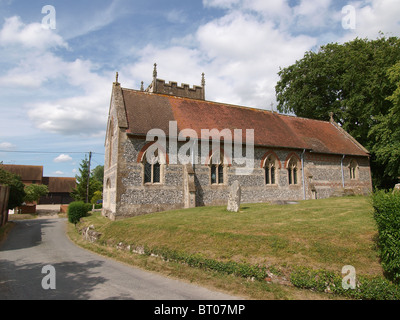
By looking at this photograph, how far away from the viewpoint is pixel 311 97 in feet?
106

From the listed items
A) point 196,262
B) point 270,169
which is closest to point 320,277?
point 196,262

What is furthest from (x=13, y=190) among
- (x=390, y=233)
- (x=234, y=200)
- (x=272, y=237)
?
(x=390, y=233)

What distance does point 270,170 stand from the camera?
834 inches

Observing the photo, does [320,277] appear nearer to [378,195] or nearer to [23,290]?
[378,195]

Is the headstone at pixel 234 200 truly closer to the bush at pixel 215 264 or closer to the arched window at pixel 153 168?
the arched window at pixel 153 168

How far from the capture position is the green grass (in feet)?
24.5

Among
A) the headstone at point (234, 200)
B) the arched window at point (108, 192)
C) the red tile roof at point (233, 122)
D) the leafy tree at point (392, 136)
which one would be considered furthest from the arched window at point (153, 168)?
the leafy tree at point (392, 136)

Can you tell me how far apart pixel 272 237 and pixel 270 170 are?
12.8 metres

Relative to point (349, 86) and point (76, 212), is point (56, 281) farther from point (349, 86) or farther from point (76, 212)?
point (349, 86)

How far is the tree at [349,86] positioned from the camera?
83.0 ft

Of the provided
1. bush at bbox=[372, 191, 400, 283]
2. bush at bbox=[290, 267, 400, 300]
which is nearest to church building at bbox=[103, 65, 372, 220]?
bush at bbox=[290, 267, 400, 300]

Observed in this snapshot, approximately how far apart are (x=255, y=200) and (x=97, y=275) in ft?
45.3

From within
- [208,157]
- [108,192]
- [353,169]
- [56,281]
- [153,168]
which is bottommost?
[56,281]

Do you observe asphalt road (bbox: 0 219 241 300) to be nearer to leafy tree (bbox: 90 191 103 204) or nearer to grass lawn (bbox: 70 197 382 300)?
grass lawn (bbox: 70 197 382 300)
